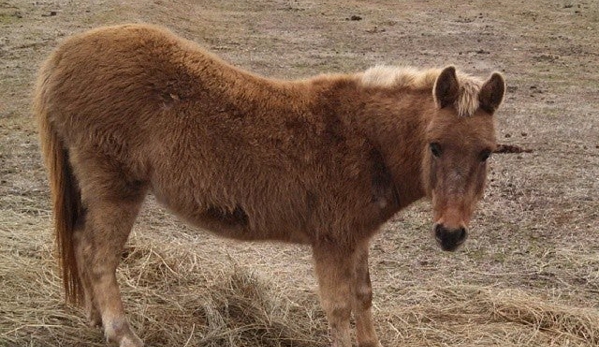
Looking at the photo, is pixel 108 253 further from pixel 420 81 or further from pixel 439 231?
pixel 420 81

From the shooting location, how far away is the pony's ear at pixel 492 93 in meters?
4.12

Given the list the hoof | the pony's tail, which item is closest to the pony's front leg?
the hoof

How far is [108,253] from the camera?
4547mm

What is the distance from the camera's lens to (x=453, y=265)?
6164 millimetres

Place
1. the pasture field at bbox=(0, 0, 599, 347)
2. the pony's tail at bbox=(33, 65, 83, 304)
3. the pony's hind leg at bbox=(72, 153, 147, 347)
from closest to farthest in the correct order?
the pony's hind leg at bbox=(72, 153, 147, 347) → the pony's tail at bbox=(33, 65, 83, 304) → the pasture field at bbox=(0, 0, 599, 347)

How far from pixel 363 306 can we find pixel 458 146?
1.42m

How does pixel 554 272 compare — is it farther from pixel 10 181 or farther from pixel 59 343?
pixel 10 181

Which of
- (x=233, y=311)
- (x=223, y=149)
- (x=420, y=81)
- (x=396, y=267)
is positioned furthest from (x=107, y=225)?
(x=396, y=267)

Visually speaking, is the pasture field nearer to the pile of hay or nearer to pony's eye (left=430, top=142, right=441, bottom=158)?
the pile of hay

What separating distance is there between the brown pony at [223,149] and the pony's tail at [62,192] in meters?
0.01

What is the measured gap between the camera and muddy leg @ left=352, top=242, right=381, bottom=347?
4869 mm

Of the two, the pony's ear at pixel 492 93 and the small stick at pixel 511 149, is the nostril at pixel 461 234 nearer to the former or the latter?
the pony's ear at pixel 492 93

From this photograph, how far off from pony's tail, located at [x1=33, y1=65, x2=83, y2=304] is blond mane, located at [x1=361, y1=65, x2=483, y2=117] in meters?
1.98

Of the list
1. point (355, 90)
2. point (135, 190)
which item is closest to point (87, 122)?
point (135, 190)
